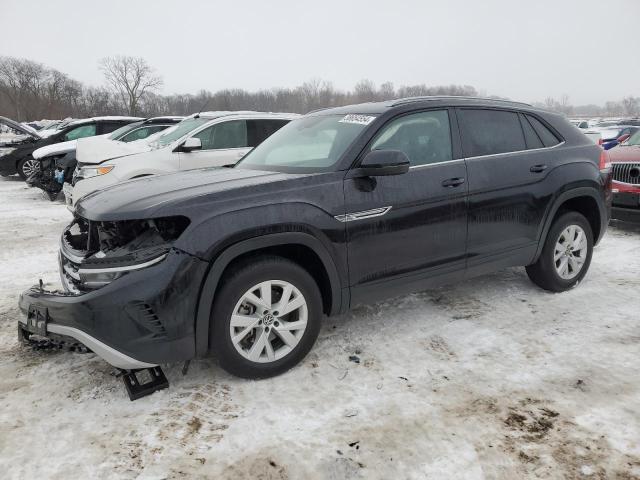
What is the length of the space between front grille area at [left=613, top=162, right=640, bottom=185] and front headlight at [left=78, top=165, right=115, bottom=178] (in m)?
7.45

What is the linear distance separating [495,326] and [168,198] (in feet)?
8.72

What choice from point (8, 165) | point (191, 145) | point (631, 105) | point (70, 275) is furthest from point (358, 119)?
point (631, 105)

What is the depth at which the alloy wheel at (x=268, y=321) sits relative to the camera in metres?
2.88

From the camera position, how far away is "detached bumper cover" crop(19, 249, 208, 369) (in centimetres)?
256

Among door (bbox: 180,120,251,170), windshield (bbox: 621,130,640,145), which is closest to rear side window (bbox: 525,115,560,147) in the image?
door (bbox: 180,120,251,170)

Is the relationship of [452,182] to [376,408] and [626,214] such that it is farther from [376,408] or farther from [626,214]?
[626,214]

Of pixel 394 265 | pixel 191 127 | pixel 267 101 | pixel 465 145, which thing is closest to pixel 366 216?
pixel 394 265

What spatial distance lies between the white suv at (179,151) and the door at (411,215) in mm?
3739

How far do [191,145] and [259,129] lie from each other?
1.35m

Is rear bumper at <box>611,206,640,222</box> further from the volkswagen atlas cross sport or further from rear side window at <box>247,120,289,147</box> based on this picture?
rear side window at <box>247,120,289,147</box>

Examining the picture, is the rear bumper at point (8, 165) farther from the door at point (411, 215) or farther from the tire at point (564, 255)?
the tire at point (564, 255)

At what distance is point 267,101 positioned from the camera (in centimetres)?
8725

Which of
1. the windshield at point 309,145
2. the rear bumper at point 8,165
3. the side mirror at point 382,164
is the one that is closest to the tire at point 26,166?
the rear bumper at point 8,165

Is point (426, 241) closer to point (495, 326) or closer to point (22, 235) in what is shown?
point (495, 326)
